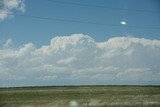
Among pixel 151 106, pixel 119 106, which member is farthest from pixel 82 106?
pixel 151 106

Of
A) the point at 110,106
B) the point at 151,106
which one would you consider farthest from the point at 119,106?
the point at 151,106

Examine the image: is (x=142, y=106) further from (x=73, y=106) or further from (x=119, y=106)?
(x=73, y=106)

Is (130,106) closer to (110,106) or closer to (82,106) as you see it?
(110,106)

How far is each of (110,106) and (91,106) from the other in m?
1.60

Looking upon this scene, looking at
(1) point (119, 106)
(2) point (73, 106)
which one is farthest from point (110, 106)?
(2) point (73, 106)

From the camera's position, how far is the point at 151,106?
30.4 m

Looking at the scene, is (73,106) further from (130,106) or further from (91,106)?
(130,106)

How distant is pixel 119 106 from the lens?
32.1 metres

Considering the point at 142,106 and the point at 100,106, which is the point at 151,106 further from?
the point at 100,106

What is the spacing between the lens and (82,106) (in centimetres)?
3219

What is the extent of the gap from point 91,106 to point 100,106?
759 millimetres

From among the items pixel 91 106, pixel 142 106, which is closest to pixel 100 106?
pixel 91 106

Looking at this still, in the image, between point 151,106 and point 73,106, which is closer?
point 151,106

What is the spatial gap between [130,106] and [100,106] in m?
2.52
